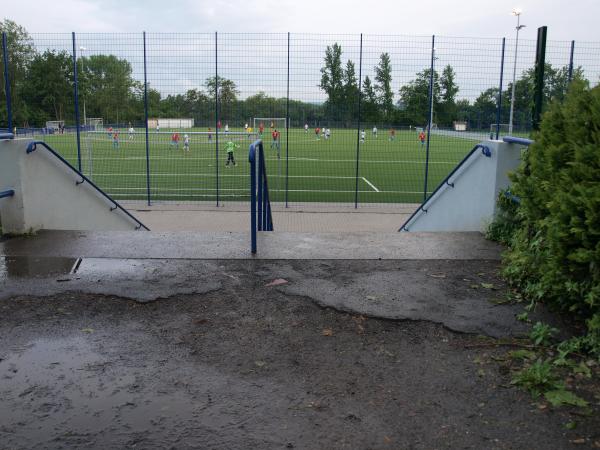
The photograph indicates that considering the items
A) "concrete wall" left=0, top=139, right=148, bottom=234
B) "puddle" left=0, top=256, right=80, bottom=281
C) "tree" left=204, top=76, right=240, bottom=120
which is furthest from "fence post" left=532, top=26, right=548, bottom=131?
"tree" left=204, top=76, right=240, bottom=120

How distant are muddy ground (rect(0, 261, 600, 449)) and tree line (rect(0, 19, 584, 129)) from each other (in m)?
11.5

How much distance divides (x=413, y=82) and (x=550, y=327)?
12.4m

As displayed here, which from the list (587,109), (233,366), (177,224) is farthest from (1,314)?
(177,224)

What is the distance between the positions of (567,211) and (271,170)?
2246 cm

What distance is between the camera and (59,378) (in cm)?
321

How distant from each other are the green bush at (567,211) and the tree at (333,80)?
10914 millimetres

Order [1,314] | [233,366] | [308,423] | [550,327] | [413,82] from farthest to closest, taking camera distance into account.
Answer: [413,82] → [1,314] → [550,327] → [233,366] → [308,423]

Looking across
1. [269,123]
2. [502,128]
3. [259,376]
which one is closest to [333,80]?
[269,123]

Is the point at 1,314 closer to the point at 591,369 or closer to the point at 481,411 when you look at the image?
the point at 481,411

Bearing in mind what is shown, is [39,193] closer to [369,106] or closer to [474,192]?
[474,192]

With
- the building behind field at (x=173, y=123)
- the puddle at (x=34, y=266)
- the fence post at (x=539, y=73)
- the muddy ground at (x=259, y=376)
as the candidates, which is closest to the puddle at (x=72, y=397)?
the muddy ground at (x=259, y=376)

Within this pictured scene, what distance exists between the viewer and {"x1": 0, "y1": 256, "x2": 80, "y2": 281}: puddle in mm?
4953

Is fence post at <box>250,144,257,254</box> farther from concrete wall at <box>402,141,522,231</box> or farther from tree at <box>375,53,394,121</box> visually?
Result: tree at <box>375,53,394,121</box>

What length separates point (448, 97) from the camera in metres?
15.7
